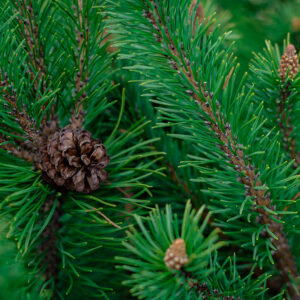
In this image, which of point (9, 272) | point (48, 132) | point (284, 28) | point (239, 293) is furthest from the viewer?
point (284, 28)

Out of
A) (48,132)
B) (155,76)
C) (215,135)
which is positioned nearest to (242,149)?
(215,135)

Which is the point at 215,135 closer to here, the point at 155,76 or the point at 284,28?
the point at 155,76

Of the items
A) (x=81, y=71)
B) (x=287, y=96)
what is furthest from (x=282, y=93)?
(x=81, y=71)

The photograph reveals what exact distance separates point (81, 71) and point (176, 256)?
324mm

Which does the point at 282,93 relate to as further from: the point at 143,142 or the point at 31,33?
the point at 31,33

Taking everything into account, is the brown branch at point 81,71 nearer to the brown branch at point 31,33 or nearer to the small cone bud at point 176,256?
the brown branch at point 31,33

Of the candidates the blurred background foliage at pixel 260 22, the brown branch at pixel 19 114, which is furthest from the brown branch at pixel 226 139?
the blurred background foliage at pixel 260 22

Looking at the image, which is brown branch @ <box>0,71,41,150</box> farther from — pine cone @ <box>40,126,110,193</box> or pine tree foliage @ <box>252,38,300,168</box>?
pine tree foliage @ <box>252,38,300,168</box>

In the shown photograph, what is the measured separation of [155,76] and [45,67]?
18cm

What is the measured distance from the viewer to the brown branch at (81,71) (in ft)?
1.76

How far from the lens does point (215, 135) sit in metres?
0.48

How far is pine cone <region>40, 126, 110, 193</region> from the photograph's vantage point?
0.49 metres

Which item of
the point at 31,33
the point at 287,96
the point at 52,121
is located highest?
the point at 287,96

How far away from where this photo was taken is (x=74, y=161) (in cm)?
49
